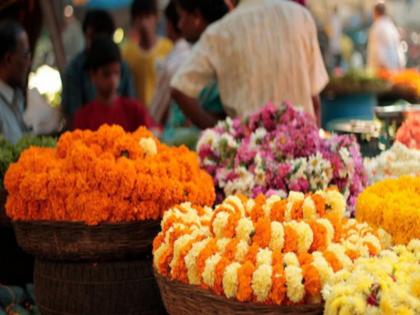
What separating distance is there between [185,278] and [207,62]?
1.98 metres

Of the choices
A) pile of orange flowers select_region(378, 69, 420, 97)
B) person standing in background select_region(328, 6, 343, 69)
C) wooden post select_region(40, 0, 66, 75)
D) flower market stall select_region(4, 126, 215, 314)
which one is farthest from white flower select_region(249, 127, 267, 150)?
person standing in background select_region(328, 6, 343, 69)

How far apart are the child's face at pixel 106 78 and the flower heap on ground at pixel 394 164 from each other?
228cm

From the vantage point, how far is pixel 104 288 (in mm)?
3348

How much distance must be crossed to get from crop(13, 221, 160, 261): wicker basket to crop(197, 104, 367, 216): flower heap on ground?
0.49 m

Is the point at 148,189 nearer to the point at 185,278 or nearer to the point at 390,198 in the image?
the point at 185,278

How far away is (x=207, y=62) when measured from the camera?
4.30m

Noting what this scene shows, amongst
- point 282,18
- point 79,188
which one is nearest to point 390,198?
point 79,188

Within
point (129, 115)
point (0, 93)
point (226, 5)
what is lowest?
point (129, 115)

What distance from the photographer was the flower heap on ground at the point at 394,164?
3.52 meters

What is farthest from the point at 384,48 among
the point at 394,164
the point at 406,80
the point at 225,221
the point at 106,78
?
the point at 225,221

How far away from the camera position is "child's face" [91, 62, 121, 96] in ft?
17.9

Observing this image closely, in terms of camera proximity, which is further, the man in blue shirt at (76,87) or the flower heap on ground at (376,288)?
the man in blue shirt at (76,87)

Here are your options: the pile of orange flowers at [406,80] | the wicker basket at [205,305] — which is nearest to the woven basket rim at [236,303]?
the wicker basket at [205,305]

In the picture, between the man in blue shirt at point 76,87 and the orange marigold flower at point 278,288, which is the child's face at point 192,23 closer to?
the man in blue shirt at point 76,87
